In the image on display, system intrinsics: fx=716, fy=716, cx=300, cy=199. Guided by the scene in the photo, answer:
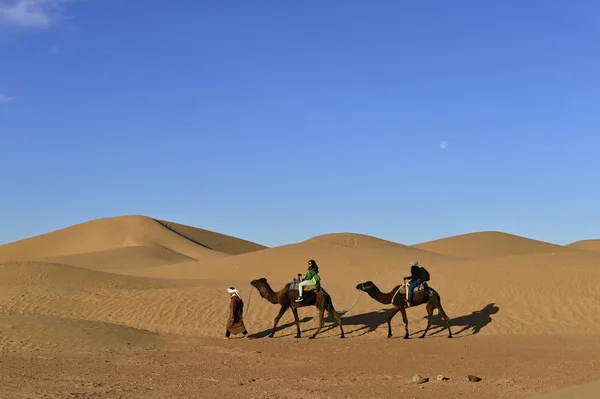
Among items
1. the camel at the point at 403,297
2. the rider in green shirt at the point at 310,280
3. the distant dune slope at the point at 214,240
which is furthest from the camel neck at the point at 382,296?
the distant dune slope at the point at 214,240

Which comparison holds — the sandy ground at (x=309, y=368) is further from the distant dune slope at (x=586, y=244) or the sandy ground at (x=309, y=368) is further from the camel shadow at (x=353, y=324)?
the distant dune slope at (x=586, y=244)

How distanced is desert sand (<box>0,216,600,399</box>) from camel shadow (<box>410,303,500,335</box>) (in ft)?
0.21

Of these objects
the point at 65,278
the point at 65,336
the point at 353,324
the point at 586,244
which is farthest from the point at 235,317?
the point at 586,244

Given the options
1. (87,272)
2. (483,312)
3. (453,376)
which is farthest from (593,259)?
(87,272)

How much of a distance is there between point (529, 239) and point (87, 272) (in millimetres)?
74123

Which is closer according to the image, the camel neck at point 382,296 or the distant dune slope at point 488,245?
the camel neck at point 382,296

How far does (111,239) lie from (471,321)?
86701 mm

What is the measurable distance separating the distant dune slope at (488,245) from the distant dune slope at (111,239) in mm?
29948

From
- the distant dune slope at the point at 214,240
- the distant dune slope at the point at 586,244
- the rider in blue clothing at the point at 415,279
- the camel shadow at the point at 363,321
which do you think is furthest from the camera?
the distant dune slope at the point at 586,244

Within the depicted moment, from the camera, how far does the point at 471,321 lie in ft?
74.1

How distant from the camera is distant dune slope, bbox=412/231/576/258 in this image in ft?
293

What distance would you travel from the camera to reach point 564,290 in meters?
25.4

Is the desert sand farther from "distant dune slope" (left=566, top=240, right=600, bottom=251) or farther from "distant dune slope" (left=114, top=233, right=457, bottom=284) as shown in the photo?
"distant dune slope" (left=566, top=240, right=600, bottom=251)

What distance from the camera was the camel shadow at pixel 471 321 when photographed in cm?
2146
